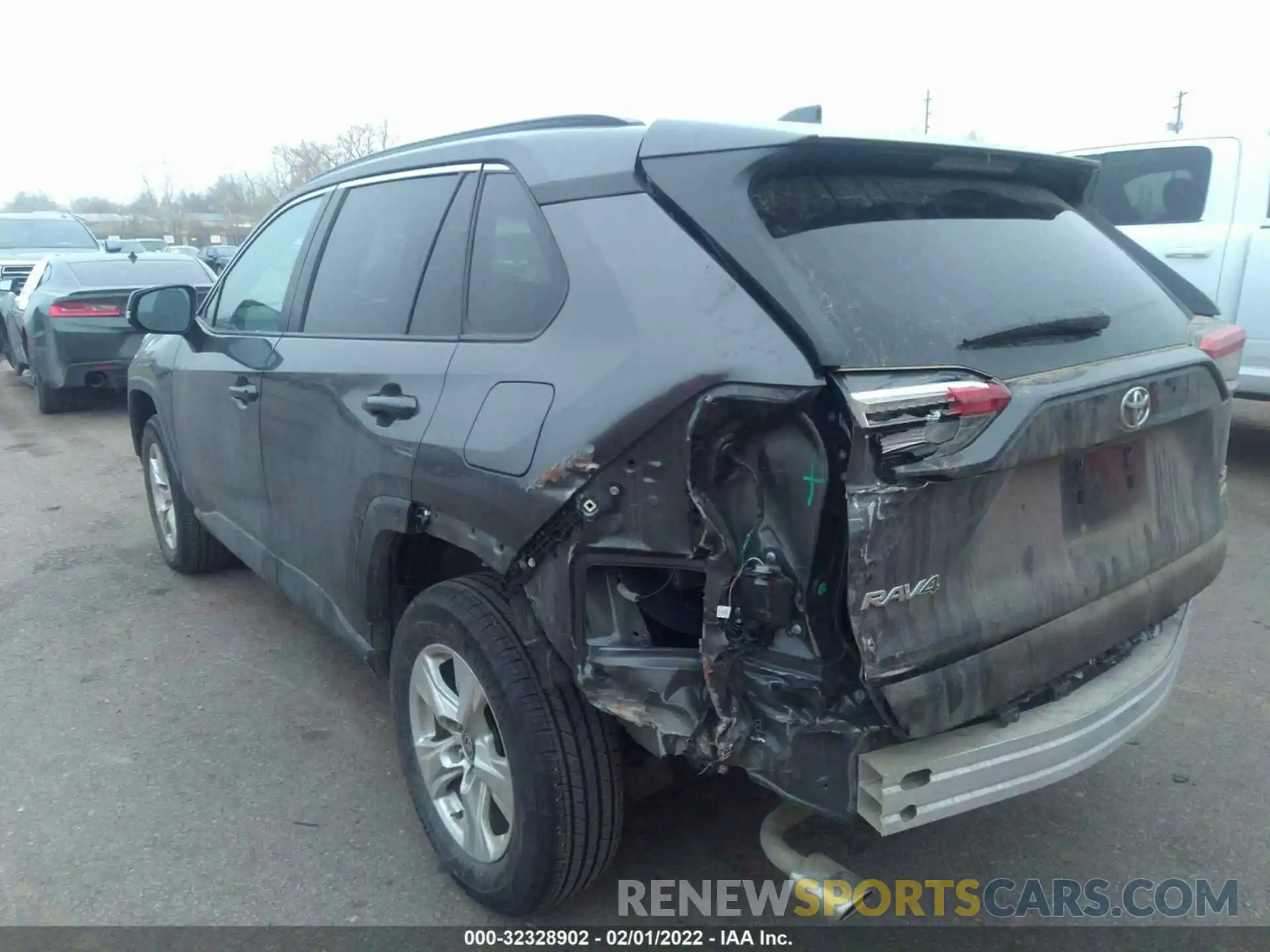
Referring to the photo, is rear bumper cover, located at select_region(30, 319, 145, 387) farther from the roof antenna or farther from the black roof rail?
the roof antenna

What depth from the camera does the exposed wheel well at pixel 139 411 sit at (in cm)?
536

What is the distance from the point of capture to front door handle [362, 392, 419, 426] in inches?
110

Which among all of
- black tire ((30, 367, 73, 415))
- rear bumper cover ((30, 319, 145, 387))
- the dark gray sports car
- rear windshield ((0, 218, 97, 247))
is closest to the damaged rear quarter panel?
the dark gray sports car

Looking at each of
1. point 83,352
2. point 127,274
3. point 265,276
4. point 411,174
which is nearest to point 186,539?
point 265,276

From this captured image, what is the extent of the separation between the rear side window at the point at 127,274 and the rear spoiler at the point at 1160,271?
31.3 ft

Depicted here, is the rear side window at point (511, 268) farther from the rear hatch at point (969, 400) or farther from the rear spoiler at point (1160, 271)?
the rear spoiler at point (1160, 271)

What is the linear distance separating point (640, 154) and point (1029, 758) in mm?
1560

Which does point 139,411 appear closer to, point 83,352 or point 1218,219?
point 83,352

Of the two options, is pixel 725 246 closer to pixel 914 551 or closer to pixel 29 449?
pixel 914 551

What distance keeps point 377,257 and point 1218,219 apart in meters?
5.80

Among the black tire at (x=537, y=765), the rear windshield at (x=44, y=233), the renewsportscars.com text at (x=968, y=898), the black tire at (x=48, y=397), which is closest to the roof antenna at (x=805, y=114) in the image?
the black tire at (x=537, y=765)

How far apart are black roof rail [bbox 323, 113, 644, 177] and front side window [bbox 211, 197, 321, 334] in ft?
1.96

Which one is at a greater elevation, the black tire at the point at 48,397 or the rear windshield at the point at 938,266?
the rear windshield at the point at 938,266

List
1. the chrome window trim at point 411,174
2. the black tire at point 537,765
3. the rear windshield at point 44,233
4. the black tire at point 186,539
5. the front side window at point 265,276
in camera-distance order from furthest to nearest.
Answer: the rear windshield at point 44,233 < the black tire at point 186,539 < the front side window at point 265,276 < the chrome window trim at point 411,174 < the black tire at point 537,765
